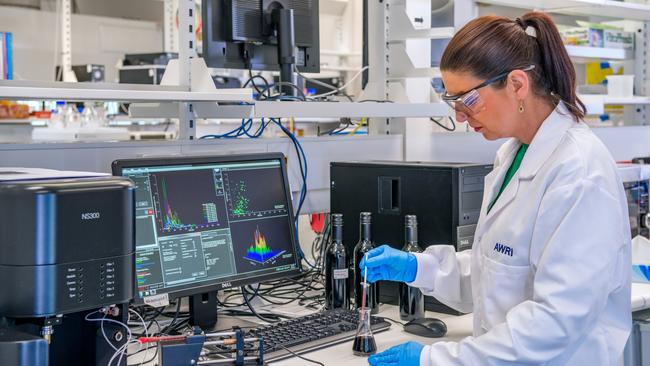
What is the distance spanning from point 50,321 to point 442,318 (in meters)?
1.05

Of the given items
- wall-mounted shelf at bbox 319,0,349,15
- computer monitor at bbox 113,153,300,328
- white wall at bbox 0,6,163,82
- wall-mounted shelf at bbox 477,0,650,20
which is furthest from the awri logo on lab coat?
white wall at bbox 0,6,163,82

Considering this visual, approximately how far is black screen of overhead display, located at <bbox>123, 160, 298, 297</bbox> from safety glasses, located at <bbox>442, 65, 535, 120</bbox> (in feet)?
1.88

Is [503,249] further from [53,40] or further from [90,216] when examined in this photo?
[53,40]

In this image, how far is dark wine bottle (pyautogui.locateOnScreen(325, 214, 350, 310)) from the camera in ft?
6.27

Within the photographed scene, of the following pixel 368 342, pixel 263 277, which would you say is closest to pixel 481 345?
pixel 368 342

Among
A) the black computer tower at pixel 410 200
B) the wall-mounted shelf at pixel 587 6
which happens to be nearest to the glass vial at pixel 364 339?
the black computer tower at pixel 410 200

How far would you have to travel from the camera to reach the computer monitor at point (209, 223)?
1.64 metres

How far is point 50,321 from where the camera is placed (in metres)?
1.12

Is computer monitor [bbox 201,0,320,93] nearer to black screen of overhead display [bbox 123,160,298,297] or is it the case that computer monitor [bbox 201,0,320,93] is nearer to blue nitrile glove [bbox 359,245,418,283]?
black screen of overhead display [bbox 123,160,298,297]

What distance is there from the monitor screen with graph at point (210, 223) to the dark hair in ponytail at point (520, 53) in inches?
24.6

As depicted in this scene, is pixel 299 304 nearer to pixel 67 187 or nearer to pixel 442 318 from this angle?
pixel 442 318

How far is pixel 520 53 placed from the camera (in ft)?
4.79

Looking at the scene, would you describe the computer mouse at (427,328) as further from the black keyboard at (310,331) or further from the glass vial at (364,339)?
the glass vial at (364,339)

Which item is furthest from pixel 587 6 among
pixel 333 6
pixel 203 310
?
pixel 333 6
